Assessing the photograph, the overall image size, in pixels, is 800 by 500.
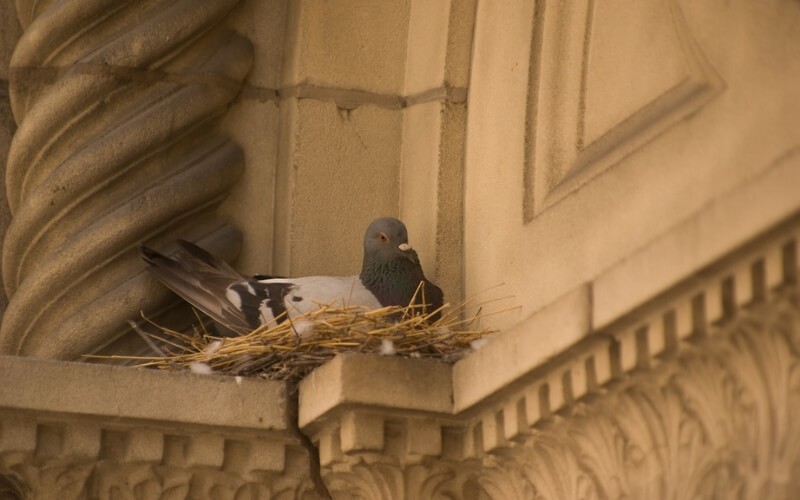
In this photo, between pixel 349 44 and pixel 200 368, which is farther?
pixel 349 44

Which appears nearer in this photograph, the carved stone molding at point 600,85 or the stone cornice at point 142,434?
the carved stone molding at point 600,85

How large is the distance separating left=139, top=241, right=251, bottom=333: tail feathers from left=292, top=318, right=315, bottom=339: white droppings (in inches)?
12.7

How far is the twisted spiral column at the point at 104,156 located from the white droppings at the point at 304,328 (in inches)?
21.6

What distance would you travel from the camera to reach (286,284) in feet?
14.0

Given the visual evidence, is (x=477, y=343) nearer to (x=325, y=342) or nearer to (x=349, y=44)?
(x=325, y=342)

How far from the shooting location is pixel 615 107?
3.83m

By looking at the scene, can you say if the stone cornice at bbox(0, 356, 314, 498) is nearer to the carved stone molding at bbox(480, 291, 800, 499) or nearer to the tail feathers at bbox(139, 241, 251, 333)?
the tail feathers at bbox(139, 241, 251, 333)

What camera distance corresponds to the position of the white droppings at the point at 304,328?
397cm

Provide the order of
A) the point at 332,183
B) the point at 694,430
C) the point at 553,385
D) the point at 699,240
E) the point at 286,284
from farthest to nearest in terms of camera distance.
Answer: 1. the point at 332,183
2. the point at 286,284
3. the point at 553,385
4. the point at 694,430
5. the point at 699,240

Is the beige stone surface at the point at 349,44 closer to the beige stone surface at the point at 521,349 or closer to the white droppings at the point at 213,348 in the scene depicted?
the white droppings at the point at 213,348

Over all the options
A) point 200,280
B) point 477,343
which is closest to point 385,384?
point 477,343

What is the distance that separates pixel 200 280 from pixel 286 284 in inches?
9.0

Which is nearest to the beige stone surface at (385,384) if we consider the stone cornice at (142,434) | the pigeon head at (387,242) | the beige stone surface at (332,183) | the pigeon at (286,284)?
the stone cornice at (142,434)

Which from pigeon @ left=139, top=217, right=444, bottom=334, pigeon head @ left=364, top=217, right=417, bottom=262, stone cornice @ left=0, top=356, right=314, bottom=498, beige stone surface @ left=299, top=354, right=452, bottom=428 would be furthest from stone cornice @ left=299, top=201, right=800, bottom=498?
pigeon head @ left=364, top=217, right=417, bottom=262
